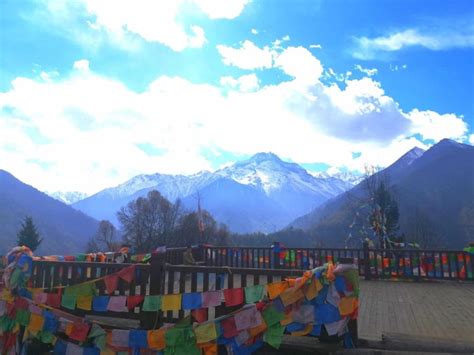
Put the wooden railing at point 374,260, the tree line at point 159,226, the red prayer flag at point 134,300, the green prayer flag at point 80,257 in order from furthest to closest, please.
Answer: the tree line at point 159,226 < the wooden railing at point 374,260 < the green prayer flag at point 80,257 < the red prayer flag at point 134,300

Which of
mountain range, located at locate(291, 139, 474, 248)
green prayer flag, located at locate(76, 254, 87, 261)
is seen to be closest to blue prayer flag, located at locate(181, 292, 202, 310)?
green prayer flag, located at locate(76, 254, 87, 261)

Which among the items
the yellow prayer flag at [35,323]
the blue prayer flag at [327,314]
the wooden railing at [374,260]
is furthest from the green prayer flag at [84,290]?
the wooden railing at [374,260]

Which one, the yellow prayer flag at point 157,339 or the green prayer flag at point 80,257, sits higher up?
the green prayer flag at point 80,257

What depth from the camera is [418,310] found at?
776 centimetres

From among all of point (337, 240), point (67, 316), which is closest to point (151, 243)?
point (337, 240)

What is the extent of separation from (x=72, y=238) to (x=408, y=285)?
202 m

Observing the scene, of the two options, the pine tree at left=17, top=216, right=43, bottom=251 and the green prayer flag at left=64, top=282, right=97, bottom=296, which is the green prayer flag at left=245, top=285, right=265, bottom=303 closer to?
the green prayer flag at left=64, top=282, right=97, bottom=296

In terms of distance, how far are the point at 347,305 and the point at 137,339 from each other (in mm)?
2962

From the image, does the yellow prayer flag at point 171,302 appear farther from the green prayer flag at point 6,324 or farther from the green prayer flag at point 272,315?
the green prayer flag at point 6,324

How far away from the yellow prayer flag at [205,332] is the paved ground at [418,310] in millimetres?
2289

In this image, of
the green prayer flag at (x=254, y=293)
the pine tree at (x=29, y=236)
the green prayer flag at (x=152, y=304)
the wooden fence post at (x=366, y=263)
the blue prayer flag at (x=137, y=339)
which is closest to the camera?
the green prayer flag at (x=254, y=293)

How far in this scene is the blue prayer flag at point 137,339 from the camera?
5438 millimetres

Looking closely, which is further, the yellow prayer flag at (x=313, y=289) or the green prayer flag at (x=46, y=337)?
the green prayer flag at (x=46, y=337)

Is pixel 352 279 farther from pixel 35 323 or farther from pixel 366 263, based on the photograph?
pixel 366 263
